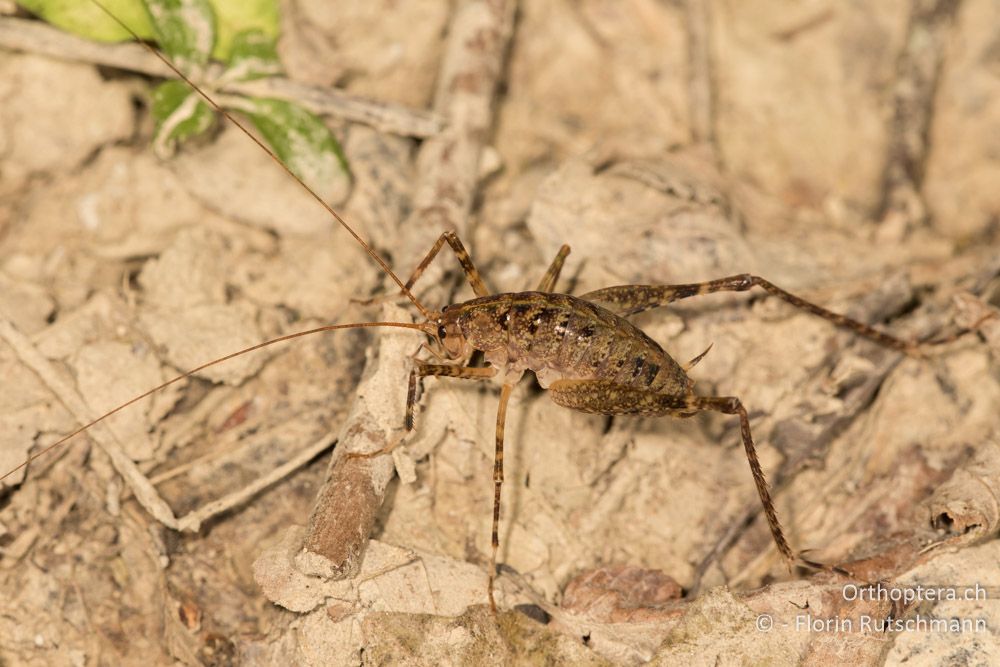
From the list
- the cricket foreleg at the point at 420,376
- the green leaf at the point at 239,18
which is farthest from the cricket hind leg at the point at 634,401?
the green leaf at the point at 239,18

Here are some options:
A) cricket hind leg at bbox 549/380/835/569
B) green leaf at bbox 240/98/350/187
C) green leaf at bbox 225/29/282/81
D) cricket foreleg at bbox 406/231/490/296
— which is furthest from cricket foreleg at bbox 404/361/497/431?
green leaf at bbox 225/29/282/81

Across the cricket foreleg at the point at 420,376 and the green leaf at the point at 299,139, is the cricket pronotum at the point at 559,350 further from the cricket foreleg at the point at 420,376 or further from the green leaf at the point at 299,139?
the green leaf at the point at 299,139

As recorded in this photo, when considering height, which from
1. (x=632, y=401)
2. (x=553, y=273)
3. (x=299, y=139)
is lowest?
(x=632, y=401)

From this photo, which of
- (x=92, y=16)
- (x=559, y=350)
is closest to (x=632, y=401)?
(x=559, y=350)

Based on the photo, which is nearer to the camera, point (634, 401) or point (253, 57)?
point (634, 401)

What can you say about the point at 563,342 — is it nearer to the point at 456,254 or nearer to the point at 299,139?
the point at 456,254

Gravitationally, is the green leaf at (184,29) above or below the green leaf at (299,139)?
above

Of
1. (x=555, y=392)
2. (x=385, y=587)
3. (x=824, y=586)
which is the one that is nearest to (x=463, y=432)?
(x=555, y=392)
